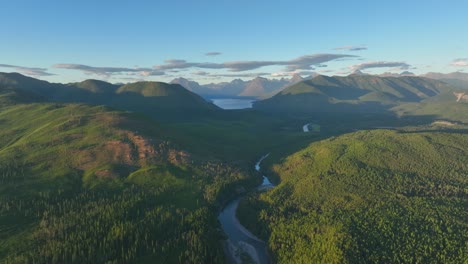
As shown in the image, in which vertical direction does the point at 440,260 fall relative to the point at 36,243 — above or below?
below

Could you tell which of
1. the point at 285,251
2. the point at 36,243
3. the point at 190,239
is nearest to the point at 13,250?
the point at 36,243

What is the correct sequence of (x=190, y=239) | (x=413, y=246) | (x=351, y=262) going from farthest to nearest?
(x=190, y=239) < (x=413, y=246) < (x=351, y=262)

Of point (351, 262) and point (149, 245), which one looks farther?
point (149, 245)

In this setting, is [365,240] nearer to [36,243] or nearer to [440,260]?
[440,260]

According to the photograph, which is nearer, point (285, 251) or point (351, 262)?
point (351, 262)

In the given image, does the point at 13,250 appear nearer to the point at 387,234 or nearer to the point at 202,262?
the point at 202,262

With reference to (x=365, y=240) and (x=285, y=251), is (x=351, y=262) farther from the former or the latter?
(x=285, y=251)

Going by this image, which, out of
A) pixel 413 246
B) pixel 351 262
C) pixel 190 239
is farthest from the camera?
pixel 190 239

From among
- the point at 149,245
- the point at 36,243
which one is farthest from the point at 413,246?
the point at 36,243

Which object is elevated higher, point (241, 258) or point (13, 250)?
point (13, 250)
